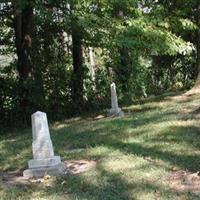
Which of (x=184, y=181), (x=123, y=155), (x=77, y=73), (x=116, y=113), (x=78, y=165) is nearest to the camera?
(x=184, y=181)

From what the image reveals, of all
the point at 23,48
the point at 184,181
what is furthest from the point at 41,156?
the point at 23,48

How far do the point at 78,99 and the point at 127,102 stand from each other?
69.2 inches

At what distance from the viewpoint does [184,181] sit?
6.96m

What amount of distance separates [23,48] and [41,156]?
31.1ft

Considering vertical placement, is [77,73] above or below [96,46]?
below

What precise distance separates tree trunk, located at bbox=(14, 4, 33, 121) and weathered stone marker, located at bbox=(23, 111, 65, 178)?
8590 millimetres

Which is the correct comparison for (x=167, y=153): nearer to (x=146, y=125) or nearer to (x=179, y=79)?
(x=146, y=125)

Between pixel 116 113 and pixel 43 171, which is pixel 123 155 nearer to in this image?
pixel 43 171

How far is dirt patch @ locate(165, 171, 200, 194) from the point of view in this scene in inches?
262

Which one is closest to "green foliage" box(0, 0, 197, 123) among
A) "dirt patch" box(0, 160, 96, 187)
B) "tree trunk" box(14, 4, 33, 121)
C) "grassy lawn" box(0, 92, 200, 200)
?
"tree trunk" box(14, 4, 33, 121)

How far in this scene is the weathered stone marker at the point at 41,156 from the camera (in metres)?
7.90

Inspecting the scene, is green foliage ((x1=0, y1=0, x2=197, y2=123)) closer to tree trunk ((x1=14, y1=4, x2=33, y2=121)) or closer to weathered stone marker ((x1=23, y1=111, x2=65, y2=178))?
tree trunk ((x1=14, y1=4, x2=33, y2=121))

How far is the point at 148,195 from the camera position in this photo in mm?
6480

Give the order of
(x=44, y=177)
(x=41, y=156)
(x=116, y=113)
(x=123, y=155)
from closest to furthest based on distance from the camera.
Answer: (x=44, y=177) → (x=41, y=156) → (x=123, y=155) → (x=116, y=113)
